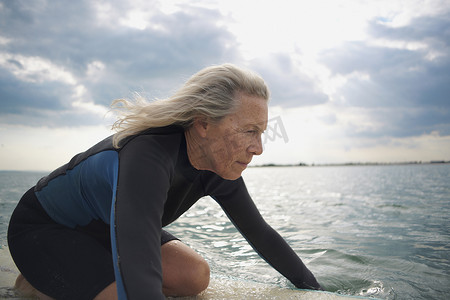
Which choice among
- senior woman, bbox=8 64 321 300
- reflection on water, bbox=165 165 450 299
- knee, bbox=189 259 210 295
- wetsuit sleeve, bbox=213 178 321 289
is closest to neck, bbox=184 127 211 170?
senior woman, bbox=8 64 321 300

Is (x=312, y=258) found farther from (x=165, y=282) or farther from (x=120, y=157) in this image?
(x=120, y=157)

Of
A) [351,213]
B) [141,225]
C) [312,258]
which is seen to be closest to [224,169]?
[141,225]

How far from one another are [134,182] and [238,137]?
0.60 m

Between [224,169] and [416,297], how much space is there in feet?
6.77

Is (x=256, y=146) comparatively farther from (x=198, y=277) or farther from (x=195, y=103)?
(x=198, y=277)

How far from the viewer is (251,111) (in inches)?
69.0

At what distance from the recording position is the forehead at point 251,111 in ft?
5.69

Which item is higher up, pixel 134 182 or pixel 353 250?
pixel 134 182

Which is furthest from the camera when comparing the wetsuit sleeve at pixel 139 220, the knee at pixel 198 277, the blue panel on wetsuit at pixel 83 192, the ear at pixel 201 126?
the knee at pixel 198 277

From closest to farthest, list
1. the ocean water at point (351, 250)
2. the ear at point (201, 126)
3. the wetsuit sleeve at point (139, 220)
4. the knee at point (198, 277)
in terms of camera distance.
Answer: the wetsuit sleeve at point (139, 220)
the ear at point (201, 126)
the knee at point (198, 277)
the ocean water at point (351, 250)

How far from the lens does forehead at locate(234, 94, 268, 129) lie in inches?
68.2

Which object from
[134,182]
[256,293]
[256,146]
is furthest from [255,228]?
[134,182]

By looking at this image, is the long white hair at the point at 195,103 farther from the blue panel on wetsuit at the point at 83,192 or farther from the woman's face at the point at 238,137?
the blue panel on wetsuit at the point at 83,192

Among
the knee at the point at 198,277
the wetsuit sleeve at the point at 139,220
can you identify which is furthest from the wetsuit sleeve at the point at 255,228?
the wetsuit sleeve at the point at 139,220
